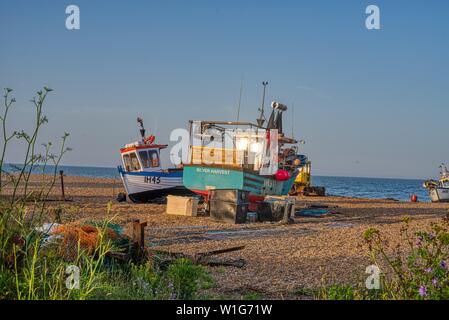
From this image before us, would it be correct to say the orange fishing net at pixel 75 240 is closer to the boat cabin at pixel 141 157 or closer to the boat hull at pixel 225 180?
the boat hull at pixel 225 180

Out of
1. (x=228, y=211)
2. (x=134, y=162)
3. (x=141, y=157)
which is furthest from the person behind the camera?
(x=134, y=162)

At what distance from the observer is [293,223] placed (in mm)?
17750

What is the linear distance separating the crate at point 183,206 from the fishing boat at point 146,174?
5.86m

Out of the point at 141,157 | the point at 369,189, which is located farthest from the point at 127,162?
the point at 369,189

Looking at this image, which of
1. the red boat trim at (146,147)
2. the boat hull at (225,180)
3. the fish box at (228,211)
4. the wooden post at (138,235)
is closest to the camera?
the wooden post at (138,235)

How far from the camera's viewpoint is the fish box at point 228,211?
55.4ft

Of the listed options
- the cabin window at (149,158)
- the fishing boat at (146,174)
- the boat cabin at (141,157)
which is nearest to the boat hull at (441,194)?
the fishing boat at (146,174)

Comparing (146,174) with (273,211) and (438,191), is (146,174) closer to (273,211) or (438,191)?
(273,211)

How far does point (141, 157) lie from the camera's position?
2562 cm

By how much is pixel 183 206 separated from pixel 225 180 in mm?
1823
